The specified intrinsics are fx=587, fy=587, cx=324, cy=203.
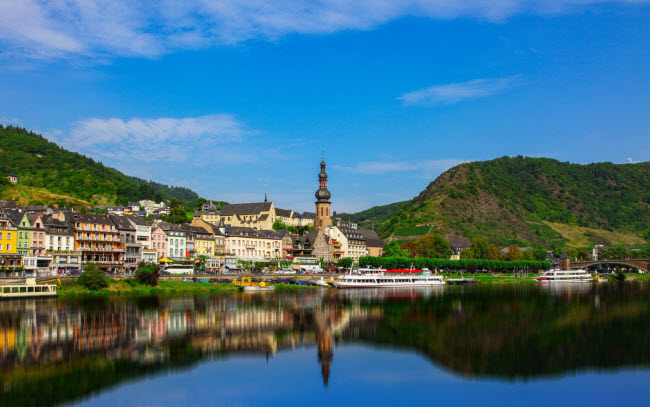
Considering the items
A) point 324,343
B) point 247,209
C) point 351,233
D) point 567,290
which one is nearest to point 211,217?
point 247,209

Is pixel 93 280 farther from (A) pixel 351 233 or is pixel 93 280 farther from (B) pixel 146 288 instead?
(A) pixel 351 233

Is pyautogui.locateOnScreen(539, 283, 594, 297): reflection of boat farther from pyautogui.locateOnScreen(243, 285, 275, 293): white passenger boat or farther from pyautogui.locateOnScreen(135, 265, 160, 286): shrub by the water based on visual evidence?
pyautogui.locateOnScreen(135, 265, 160, 286): shrub by the water

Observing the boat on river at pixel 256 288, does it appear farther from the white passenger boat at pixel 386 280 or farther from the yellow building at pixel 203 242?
the yellow building at pixel 203 242

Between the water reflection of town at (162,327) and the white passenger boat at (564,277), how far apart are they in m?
79.0

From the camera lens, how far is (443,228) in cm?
19650

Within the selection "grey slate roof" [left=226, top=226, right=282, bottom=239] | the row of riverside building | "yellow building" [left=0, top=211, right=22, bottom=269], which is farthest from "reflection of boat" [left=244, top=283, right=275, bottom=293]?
"grey slate roof" [left=226, top=226, right=282, bottom=239]

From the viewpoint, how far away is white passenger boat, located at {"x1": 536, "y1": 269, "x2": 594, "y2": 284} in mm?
128125

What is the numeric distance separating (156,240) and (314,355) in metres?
64.8

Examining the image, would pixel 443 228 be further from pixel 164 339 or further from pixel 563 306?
pixel 164 339

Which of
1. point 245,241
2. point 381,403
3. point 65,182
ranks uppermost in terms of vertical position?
point 65,182

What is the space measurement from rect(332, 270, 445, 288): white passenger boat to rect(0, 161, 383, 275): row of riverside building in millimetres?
21508

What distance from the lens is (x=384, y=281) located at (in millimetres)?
100875

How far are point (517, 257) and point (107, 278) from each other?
4605 inches

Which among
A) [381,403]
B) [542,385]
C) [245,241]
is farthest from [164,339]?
[245,241]
